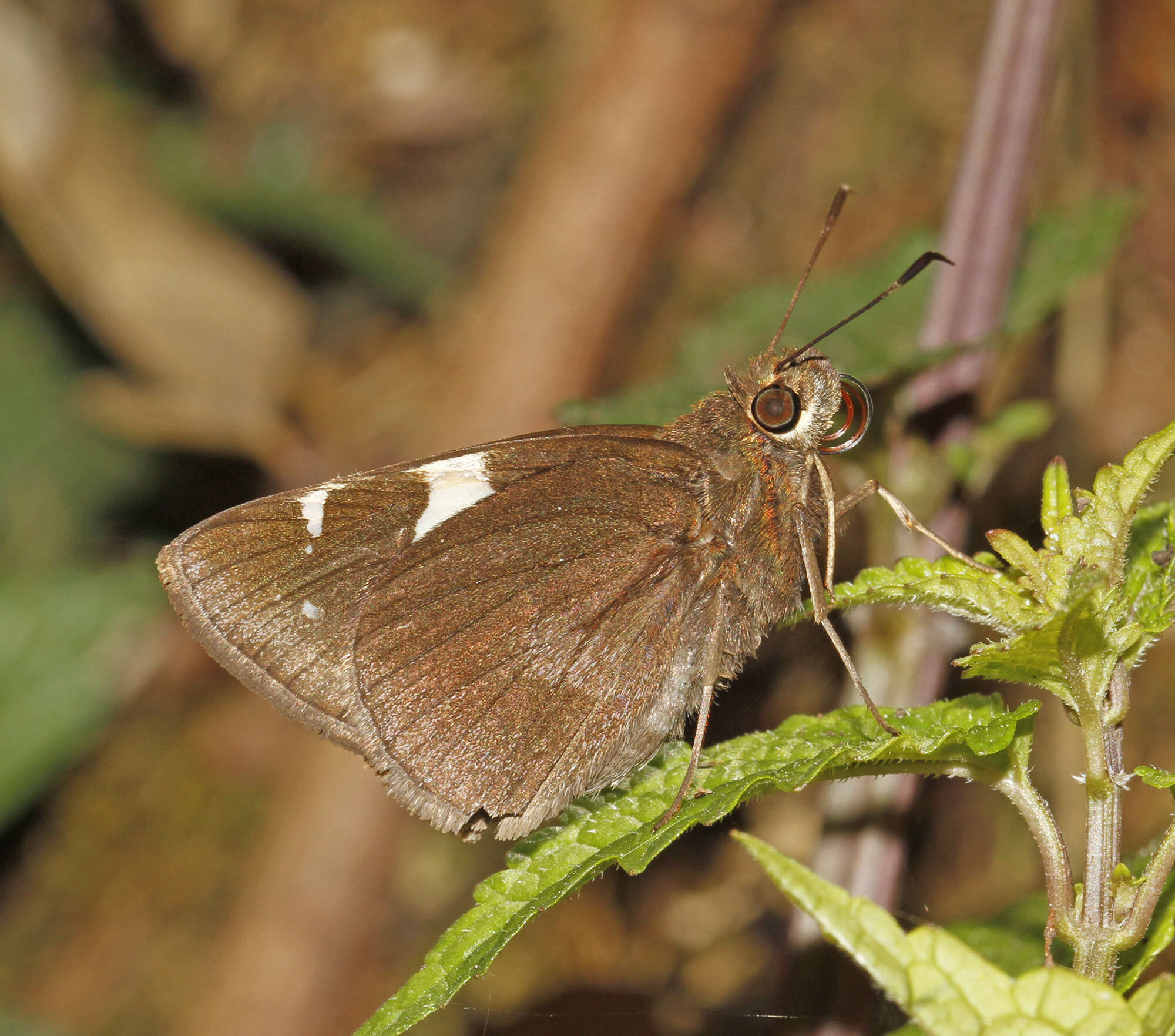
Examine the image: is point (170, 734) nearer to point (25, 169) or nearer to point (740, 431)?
point (25, 169)

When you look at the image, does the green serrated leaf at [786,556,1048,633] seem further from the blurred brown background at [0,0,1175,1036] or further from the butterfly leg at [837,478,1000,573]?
the blurred brown background at [0,0,1175,1036]

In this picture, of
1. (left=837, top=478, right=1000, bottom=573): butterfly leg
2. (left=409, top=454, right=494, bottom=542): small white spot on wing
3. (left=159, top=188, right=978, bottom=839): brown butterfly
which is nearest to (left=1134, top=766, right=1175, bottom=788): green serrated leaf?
(left=159, top=188, right=978, bottom=839): brown butterfly

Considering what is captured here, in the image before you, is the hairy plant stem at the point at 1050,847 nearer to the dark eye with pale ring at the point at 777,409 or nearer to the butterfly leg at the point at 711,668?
the butterfly leg at the point at 711,668

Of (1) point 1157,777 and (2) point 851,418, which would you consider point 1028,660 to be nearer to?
(1) point 1157,777

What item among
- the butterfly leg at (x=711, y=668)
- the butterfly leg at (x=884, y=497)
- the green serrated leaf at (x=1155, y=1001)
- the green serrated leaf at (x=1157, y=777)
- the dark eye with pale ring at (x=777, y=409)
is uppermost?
the dark eye with pale ring at (x=777, y=409)

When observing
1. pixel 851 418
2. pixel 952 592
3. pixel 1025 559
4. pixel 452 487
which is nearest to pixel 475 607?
pixel 452 487

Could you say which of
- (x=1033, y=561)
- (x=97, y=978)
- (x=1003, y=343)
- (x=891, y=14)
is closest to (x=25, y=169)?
(x=97, y=978)

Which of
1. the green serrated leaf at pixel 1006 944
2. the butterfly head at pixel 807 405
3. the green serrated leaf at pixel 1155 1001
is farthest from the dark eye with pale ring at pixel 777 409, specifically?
the green serrated leaf at pixel 1155 1001
